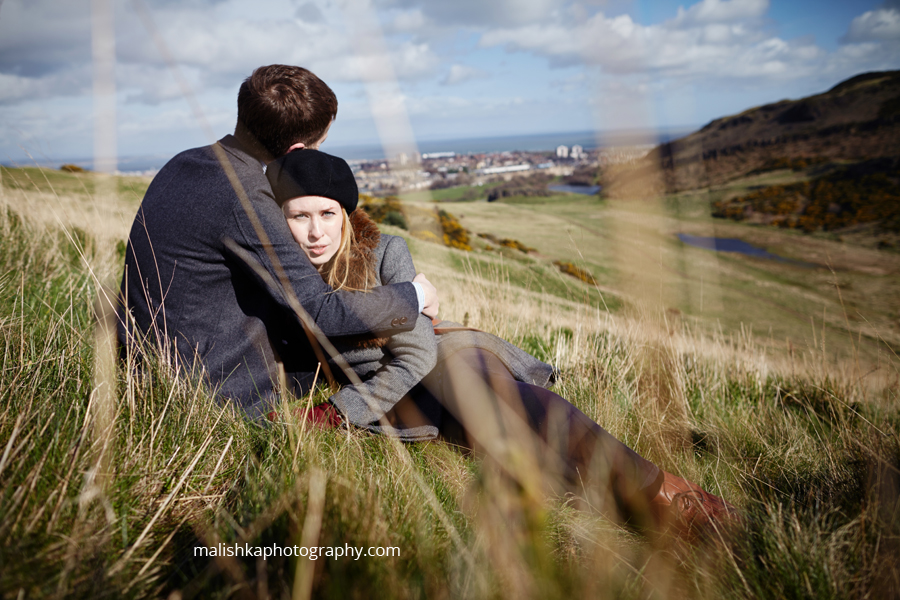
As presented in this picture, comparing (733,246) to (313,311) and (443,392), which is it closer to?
(443,392)

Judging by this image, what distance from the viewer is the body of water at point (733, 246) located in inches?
1331

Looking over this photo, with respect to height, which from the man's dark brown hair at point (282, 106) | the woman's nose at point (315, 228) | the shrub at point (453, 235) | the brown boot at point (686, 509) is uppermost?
the man's dark brown hair at point (282, 106)

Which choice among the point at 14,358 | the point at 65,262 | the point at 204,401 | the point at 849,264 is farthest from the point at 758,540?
the point at 849,264

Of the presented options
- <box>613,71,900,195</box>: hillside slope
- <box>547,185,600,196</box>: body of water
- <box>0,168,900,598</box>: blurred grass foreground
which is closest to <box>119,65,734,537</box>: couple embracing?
<box>0,168,900,598</box>: blurred grass foreground

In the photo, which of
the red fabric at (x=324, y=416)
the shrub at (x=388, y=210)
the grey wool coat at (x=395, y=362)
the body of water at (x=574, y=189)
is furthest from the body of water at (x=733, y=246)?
the red fabric at (x=324, y=416)

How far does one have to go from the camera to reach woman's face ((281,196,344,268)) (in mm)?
2201

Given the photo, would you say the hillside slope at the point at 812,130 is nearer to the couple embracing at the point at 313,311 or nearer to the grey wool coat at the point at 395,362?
the grey wool coat at the point at 395,362

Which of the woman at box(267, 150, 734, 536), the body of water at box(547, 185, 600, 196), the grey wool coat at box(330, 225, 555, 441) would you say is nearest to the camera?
the woman at box(267, 150, 734, 536)

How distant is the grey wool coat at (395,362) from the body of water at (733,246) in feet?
115

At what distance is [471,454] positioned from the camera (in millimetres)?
2229

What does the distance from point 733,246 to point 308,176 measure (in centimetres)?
4362

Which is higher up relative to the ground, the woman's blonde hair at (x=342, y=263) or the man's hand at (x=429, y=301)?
the woman's blonde hair at (x=342, y=263)

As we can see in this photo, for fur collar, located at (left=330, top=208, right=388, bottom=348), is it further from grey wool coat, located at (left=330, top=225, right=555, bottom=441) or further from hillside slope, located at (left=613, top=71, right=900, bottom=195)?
hillside slope, located at (left=613, top=71, right=900, bottom=195)

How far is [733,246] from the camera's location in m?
38.9
